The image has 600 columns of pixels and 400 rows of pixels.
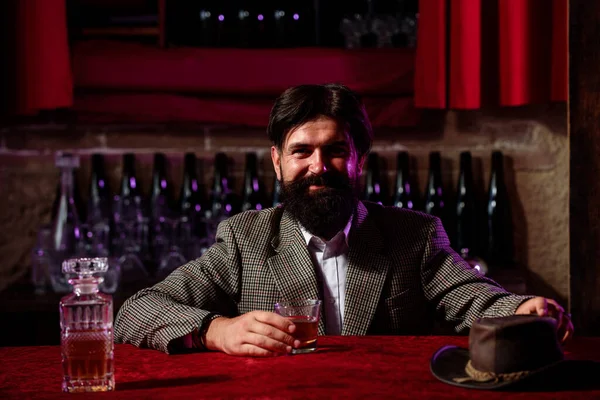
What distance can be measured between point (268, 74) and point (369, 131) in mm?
1107

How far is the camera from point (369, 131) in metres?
2.31

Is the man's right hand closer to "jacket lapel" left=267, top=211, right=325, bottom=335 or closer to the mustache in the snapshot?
"jacket lapel" left=267, top=211, right=325, bottom=335

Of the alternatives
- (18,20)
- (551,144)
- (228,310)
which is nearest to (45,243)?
(18,20)

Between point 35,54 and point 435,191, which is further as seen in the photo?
point 435,191

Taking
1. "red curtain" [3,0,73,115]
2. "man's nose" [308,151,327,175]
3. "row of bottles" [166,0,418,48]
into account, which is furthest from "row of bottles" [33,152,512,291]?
"man's nose" [308,151,327,175]

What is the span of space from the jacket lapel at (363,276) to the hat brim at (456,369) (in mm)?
583

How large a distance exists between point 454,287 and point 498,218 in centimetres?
139

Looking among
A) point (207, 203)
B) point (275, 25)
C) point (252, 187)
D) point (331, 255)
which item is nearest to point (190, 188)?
point (207, 203)

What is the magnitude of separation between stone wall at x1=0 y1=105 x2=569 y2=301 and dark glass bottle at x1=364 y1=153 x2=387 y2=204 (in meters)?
0.07

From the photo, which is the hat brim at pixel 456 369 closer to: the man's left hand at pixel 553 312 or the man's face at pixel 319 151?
the man's left hand at pixel 553 312

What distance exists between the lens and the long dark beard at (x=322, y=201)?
2.18 m

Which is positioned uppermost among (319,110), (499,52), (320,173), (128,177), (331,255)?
(499,52)

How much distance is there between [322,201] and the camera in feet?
7.14

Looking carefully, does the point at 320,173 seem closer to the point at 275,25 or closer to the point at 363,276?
the point at 363,276
